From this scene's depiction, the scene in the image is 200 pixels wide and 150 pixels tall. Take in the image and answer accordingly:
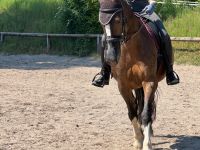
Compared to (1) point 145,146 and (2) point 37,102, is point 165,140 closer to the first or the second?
(1) point 145,146

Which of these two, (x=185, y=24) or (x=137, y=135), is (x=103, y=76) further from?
(x=185, y=24)

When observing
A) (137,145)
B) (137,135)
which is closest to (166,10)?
(137,135)

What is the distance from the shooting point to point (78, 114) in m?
9.27

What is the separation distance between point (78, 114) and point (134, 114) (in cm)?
196

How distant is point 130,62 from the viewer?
22.2 ft

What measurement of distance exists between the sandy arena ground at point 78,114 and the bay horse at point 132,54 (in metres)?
0.75

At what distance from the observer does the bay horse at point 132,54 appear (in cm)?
613

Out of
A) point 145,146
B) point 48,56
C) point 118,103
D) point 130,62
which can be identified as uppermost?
point 130,62

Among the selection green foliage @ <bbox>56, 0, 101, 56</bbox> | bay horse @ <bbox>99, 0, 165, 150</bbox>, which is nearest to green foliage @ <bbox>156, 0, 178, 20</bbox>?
green foliage @ <bbox>56, 0, 101, 56</bbox>

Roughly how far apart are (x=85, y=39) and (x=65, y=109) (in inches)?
388

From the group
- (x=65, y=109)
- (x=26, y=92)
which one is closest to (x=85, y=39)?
(x=26, y=92)

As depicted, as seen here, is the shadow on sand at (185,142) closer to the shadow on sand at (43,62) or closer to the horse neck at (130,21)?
the horse neck at (130,21)

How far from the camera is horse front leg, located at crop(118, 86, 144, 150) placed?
725cm

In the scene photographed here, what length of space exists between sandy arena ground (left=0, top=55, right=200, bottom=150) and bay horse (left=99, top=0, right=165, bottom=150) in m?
0.75
